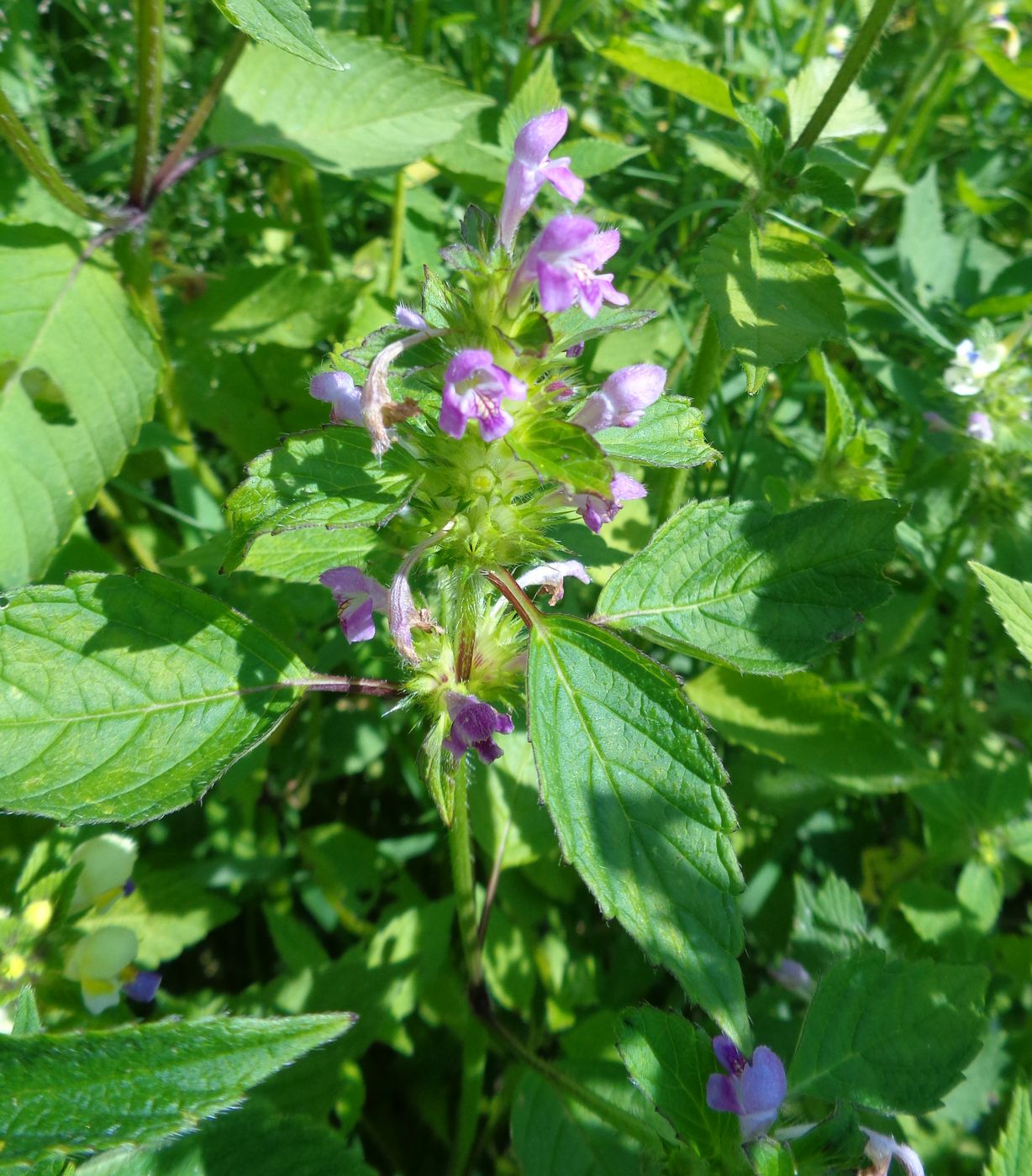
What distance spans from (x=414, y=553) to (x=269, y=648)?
34cm

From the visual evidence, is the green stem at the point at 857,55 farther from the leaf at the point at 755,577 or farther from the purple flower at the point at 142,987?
the purple flower at the point at 142,987

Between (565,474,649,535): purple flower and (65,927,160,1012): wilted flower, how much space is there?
1.05 metres

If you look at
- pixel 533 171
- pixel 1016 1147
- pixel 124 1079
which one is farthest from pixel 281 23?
pixel 1016 1147

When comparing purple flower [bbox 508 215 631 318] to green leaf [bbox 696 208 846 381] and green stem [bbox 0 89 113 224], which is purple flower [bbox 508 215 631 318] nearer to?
green leaf [bbox 696 208 846 381]

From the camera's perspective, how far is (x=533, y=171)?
1202 millimetres

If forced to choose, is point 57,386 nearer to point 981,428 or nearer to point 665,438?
point 665,438

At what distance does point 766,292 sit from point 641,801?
102 centimetres

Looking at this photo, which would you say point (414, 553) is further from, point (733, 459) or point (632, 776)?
point (733, 459)

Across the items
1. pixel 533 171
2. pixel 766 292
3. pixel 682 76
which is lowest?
pixel 766 292

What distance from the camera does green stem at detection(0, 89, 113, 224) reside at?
1.71 metres

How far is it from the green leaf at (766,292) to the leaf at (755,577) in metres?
0.27

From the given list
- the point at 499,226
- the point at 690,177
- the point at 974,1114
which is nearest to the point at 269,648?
the point at 499,226

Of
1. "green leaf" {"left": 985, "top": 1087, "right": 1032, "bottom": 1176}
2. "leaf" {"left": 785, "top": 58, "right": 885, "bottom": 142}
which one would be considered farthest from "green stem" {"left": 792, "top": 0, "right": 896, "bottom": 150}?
"green leaf" {"left": 985, "top": 1087, "right": 1032, "bottom": 1176}

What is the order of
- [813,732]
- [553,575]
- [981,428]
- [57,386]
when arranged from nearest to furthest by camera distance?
[553,575]
[57,386]
[813,732]
[981,428]
